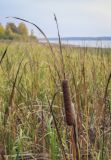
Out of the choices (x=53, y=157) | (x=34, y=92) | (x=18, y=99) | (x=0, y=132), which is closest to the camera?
(x=53, y=157)

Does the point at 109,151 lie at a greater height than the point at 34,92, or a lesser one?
lesser

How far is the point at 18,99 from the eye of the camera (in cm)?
183

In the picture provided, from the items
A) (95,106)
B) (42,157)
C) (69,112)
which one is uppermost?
(69,112)

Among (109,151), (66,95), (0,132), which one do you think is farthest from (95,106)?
(66,95)

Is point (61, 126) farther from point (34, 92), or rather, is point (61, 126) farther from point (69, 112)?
point (69, 112)

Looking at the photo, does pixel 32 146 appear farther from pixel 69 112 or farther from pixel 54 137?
pixel 69 112

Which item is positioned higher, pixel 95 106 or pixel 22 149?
pixel 95 106

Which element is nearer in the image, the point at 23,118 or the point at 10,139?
the point at 10,139

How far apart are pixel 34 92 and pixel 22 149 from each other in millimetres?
470

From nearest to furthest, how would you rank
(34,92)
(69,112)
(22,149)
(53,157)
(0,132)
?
(69,112)
(53,157)
(22,149)
(0,132)
(34,92)

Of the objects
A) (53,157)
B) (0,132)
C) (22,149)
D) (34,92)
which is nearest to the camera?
(53,157)

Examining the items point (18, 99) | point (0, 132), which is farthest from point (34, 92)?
point (0, 132)

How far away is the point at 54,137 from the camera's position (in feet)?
3.91

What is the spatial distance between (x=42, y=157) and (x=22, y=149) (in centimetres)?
10
